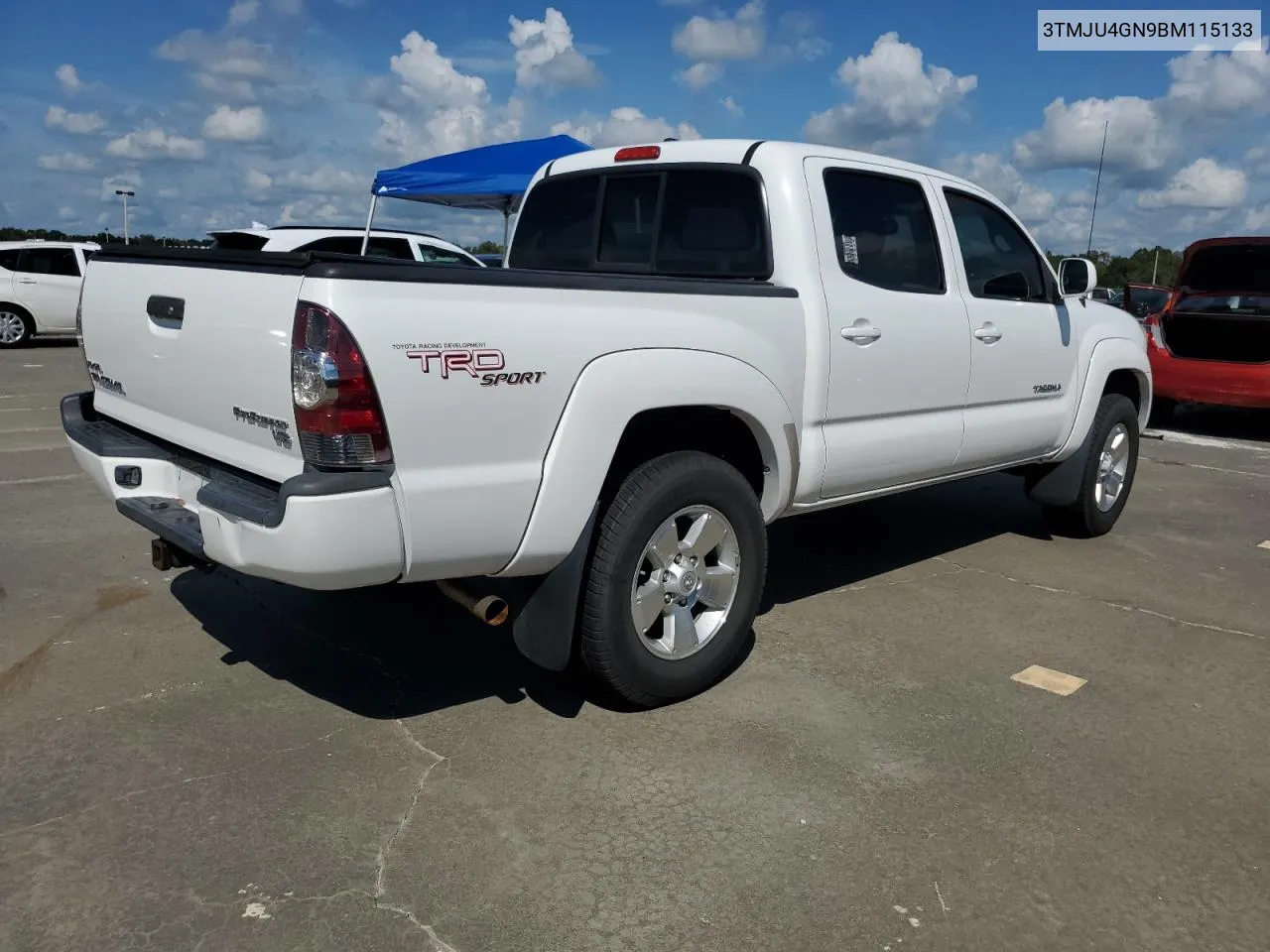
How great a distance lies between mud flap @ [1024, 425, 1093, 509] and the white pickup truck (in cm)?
71

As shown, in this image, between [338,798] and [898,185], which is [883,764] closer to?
[338,798]

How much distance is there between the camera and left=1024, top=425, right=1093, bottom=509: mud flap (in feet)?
18.9

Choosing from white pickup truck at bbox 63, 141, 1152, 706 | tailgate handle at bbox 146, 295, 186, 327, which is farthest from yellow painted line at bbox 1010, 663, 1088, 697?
tailgate handle at bbox 146, 295, 186, 327

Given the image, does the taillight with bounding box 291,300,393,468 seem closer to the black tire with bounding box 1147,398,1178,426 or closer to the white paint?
the white paint

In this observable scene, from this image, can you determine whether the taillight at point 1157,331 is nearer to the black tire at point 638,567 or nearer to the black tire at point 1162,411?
the black tire at point 1162,411

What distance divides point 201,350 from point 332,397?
696 mm

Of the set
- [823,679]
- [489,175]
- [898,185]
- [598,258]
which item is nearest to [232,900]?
[823,679]

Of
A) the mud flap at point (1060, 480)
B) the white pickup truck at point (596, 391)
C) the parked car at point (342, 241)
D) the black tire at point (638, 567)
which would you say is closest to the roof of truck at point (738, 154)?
the white pickup truck at point (596, 391)

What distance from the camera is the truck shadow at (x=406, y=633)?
3734mm

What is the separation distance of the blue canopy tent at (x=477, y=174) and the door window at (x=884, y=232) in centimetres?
758

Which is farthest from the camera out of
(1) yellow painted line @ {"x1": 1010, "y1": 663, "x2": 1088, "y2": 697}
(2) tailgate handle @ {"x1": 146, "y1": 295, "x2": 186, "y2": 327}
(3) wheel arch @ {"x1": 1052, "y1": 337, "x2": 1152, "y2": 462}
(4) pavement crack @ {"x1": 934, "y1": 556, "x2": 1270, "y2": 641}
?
(3) wheel arch @ {"x1": 1052, "y1": 337, "x2": 1152, "y2": 462}

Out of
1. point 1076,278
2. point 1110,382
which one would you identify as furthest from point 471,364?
point 1110,382

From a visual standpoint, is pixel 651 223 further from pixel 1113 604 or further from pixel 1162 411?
pixel 1162 411

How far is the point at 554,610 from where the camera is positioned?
3.22m
